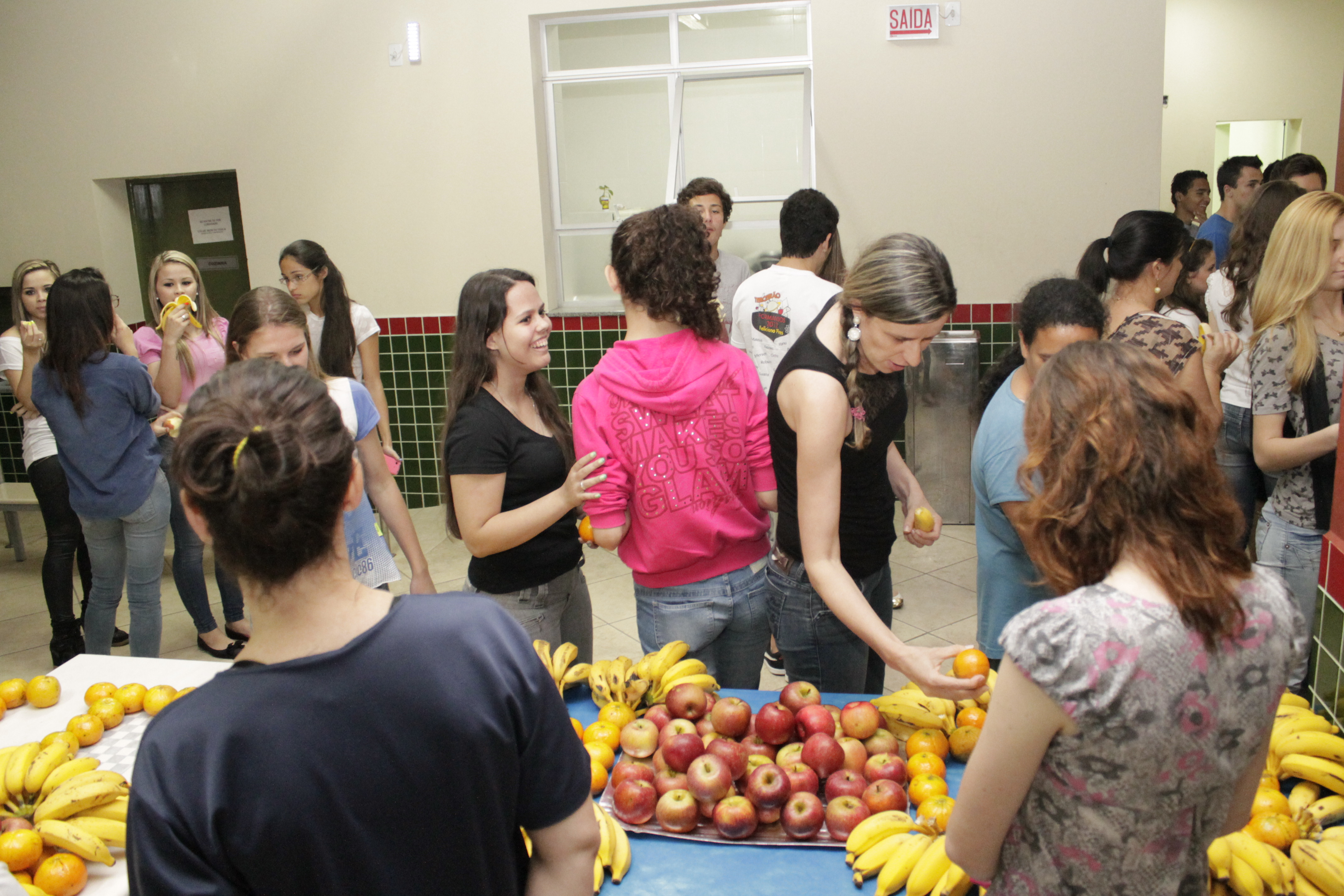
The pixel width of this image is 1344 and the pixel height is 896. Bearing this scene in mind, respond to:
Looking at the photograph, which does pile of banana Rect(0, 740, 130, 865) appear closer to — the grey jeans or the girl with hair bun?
the grey jeans

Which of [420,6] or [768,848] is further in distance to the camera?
[420,6]

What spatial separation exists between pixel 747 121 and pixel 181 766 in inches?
→ 204

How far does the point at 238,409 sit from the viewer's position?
92cm

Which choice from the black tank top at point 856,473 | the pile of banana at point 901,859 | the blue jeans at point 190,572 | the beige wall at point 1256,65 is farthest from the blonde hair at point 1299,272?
the beige wall at point 1256,65

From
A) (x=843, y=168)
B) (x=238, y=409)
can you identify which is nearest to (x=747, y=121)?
(x=843, y=168)

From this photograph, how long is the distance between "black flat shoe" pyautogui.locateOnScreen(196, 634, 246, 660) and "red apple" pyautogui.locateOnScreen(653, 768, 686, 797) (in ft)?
9.45

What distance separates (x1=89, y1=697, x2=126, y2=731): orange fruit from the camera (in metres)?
1.99

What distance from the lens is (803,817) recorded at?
1551mm

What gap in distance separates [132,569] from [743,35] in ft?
13.6

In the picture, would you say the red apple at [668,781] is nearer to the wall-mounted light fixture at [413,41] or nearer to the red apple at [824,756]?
the red apple at [824,756]

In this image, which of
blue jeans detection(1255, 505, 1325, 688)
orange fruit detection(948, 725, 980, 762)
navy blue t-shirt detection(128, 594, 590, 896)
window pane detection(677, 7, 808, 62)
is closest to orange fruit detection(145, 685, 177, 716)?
navy blue t-shirt detection(128, 594, 590, 896)

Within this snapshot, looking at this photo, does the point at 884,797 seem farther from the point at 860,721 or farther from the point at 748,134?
the point at 748,134

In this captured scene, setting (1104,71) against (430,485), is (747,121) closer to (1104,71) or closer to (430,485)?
(1104,71)

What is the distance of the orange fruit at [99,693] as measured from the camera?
2.06 metres
